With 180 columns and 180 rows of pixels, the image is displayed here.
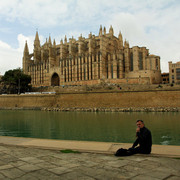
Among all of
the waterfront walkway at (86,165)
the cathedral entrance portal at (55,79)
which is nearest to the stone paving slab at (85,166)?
the waterfront walkway at (86,165)

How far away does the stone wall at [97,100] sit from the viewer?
103 ft

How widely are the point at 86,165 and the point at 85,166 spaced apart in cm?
7

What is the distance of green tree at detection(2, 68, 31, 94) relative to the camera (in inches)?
2087

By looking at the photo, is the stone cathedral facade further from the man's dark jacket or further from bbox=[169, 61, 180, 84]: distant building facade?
the man's dark jacket

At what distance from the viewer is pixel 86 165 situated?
456 cm

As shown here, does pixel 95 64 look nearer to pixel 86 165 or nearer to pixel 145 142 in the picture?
pixel 145 142

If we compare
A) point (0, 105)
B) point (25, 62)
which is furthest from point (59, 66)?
point (0, 105)

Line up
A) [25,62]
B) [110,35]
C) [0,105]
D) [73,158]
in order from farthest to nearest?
[25,62], [110,35], [0,105], [73,158]

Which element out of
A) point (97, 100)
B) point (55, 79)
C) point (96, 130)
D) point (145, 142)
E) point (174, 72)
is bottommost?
point (96, 130)

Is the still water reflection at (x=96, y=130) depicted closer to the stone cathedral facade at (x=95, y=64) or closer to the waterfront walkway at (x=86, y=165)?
the waterfront walkway at (x=86, y=165)

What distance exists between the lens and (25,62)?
68.7m

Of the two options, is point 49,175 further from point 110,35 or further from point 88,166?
point 110,35

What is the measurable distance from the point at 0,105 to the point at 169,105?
119 feet

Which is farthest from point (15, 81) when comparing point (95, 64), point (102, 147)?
point (102, 147)
